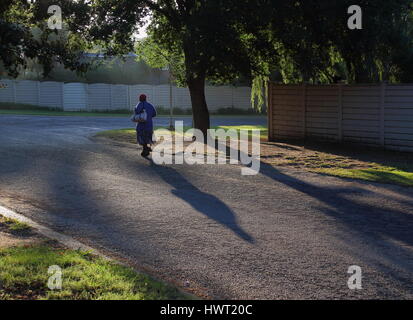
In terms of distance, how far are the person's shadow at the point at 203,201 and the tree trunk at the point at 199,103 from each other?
312 inches

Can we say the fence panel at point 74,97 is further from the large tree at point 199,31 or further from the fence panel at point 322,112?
the fence panel at point 322,112

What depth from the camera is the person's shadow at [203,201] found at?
315 inches

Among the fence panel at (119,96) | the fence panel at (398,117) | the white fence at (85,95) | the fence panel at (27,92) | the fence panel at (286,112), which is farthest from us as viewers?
the fence panel at (119,96)

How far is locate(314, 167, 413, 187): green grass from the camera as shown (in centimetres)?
1162

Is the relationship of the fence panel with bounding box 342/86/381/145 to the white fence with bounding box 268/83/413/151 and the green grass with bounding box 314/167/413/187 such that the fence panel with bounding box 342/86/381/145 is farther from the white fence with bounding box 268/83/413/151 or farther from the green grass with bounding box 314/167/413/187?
the green grass with bounding box 314/167/413/187

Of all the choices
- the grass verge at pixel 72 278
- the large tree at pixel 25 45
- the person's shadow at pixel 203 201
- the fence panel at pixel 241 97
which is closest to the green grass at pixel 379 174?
the person's shadow at pixel 203 201

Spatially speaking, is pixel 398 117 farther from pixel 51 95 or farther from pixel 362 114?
pixel 51 95

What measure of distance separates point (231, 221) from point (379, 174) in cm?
544

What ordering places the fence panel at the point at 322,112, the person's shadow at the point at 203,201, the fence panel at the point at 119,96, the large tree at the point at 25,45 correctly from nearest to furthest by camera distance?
the large tree at the point at 25,45 → the person's shadow at the point at 203,201 → the fence panel at the point at 322,112 → the fence panel at the point at 119,96

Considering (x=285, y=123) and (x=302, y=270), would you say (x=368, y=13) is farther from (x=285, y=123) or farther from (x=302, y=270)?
(x=302, y=270)

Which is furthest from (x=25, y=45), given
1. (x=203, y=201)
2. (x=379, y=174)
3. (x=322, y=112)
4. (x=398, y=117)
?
(x=322, y=112)

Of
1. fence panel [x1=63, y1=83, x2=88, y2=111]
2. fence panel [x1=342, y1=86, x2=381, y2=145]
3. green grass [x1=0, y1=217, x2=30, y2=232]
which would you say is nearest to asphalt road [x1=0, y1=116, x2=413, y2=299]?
green grass [x1=0, y1=217, x2=30, y2=232]

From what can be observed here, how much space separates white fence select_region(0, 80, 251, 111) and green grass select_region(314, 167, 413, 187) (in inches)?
1165
